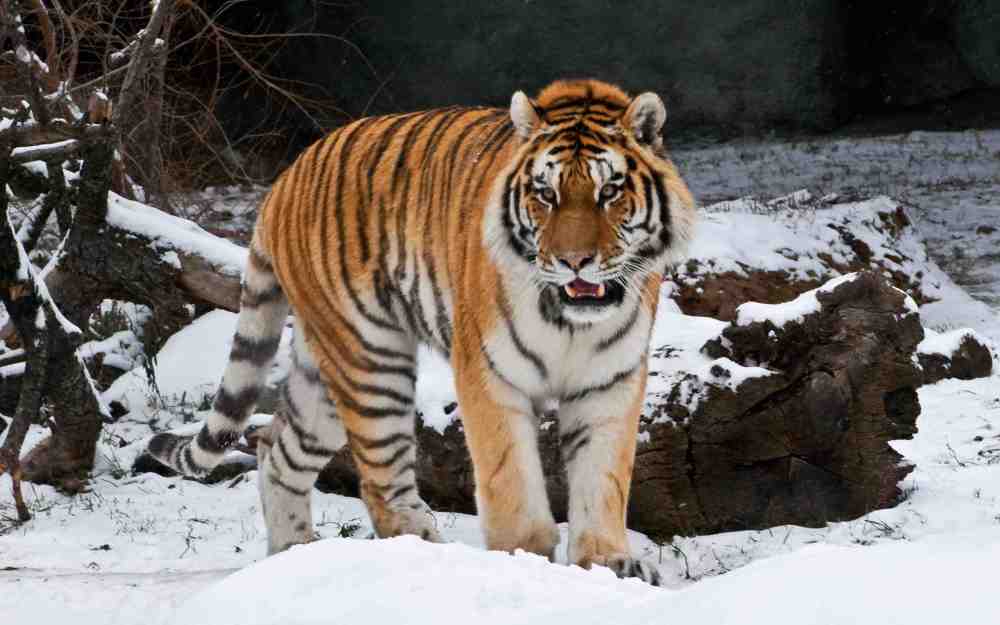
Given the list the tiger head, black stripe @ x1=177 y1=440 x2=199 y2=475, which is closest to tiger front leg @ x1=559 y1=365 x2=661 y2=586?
the tiger head

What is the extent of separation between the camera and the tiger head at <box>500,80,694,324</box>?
12.4 feet

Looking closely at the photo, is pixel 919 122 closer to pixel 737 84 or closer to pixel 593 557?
pixel 737 84

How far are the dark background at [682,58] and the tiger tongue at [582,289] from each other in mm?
11130

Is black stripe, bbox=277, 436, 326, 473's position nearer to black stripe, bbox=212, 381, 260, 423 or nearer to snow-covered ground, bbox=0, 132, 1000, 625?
black stripe, bbox=212, 381, 260, 423

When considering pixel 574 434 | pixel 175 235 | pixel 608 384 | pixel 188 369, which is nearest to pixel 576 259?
pixel 608 384

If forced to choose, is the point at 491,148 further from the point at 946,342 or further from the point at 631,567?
the point at 946,342

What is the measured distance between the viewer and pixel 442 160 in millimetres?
4520

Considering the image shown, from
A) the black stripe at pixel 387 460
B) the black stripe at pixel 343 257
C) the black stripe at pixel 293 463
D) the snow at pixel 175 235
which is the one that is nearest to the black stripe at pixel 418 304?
the black stripe at pixel 343 257

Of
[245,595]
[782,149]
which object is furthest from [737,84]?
[245,595]

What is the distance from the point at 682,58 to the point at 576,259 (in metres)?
11.7

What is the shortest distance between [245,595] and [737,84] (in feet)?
42.5

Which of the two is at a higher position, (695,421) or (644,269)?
(644,269)

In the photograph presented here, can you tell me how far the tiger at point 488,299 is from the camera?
12.7 ft

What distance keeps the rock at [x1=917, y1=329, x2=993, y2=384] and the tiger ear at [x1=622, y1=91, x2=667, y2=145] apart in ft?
11.0
